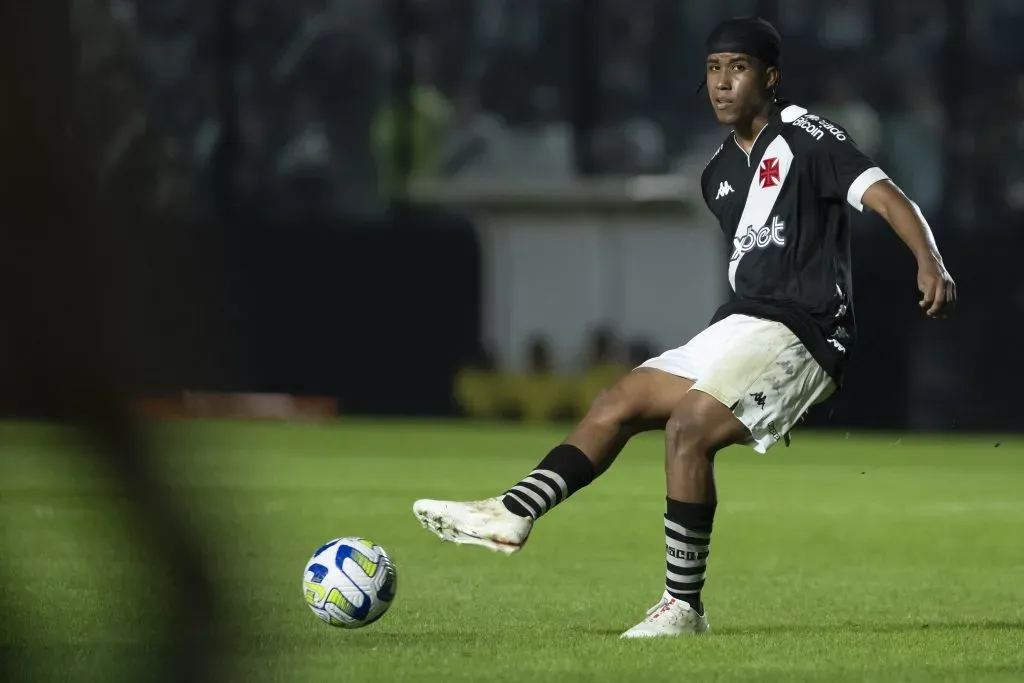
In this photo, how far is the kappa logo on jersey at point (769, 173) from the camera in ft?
24.5

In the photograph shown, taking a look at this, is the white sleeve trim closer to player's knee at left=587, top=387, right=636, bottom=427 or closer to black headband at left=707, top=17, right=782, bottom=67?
black headband at left=707, top=17, right=782, bottom=67

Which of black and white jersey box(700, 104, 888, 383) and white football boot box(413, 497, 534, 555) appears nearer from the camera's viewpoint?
white football boot box(413, 497, 534, 555)

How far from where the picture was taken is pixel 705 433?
7.09 m

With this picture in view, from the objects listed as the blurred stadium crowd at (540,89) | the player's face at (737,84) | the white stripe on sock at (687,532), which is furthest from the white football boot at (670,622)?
the blurred stadium crowd at (540,89)

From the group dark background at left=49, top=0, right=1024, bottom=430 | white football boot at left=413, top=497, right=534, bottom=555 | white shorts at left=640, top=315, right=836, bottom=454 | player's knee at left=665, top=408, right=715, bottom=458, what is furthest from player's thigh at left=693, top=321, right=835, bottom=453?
dark background at left=49, top=0, right=1024, bottom=430

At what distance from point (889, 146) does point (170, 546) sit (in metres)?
27.4

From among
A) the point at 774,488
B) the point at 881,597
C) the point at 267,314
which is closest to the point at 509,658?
the point at 881,597

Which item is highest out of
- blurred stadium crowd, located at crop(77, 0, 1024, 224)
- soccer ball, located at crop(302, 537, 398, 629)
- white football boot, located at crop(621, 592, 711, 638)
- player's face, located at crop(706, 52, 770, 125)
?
player's face, located at crop(706, 52, 770, 125)

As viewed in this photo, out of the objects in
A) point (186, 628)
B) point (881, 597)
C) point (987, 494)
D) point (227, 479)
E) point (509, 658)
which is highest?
point (227, 479)

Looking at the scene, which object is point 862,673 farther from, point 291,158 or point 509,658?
point 291,158

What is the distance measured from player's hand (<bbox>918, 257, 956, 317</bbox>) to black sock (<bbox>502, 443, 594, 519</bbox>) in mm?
1333

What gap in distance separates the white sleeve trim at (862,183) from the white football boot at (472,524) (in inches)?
64.3

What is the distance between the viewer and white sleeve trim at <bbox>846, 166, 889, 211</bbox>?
7.12 m

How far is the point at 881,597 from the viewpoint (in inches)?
344
